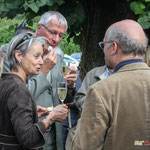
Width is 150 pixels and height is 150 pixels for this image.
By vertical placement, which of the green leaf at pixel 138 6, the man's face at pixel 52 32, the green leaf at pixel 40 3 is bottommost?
the man's face at pixel 52 32

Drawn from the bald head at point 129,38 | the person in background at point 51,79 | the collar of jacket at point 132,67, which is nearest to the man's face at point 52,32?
the person in background at point 51,79

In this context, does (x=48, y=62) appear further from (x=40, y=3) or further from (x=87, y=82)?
(x=40, y=3)

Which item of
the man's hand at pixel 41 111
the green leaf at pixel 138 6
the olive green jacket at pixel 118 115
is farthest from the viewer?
the green leaf at pixel 138 6

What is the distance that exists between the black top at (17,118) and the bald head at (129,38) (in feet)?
2.56

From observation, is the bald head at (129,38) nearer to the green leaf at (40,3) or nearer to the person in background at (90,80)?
the person in background at (90,80)

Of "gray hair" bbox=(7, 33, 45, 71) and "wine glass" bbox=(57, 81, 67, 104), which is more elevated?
"gray hair" bbox=(7, 33, 45, 71)

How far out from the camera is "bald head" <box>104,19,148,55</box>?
2.04 metres

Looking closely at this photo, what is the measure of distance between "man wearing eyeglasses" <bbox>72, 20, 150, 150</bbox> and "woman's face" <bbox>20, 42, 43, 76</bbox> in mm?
689

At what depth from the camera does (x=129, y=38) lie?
2.04 meters

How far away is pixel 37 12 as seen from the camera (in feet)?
12.9

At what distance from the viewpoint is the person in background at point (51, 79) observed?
298cm

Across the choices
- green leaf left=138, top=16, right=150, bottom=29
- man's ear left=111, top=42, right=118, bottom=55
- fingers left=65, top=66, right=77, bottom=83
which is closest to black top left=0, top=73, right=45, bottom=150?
man's ear left=111, top=42, right=118, bottom=55

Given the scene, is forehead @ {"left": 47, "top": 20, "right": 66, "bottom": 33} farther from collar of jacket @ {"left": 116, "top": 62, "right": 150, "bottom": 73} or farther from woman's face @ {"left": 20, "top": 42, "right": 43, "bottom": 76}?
collar of jacket @ {"left": 116, "top": 62, "right": 150, "bottom": 73}

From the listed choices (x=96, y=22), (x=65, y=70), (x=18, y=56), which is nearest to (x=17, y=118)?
(x=18, y=56)
